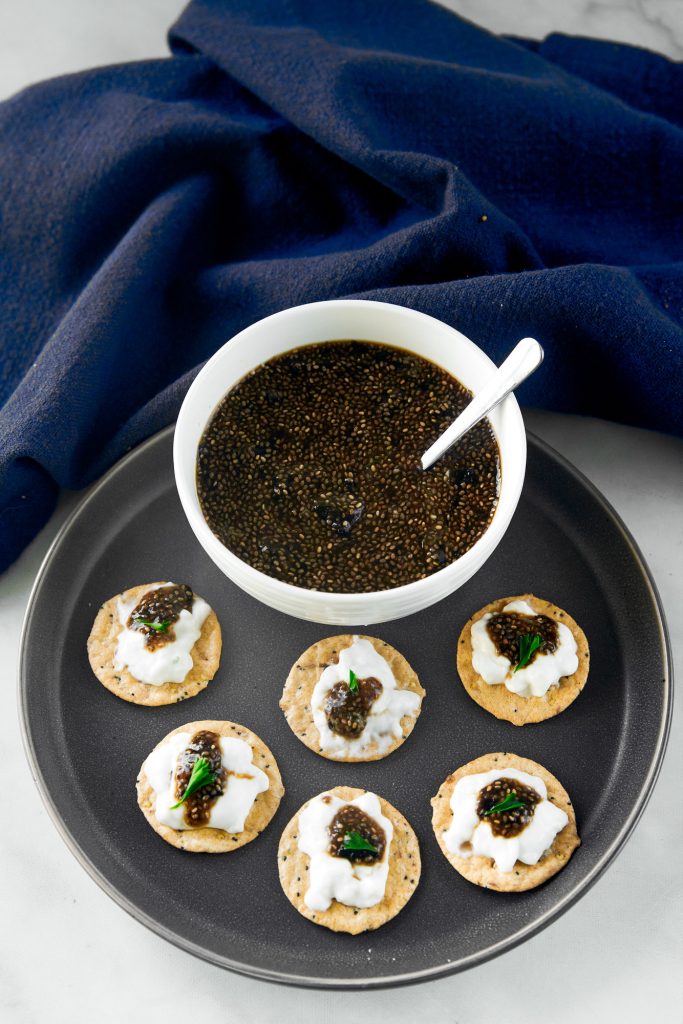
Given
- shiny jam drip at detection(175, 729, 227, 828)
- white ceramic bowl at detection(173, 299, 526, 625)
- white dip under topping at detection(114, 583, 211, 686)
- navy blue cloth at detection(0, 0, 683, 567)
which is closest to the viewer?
white ceramic bowl at detection(173, 299, 526, 625)

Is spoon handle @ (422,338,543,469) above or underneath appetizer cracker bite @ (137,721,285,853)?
above

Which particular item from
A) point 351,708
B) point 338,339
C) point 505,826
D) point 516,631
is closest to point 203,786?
point 351,708

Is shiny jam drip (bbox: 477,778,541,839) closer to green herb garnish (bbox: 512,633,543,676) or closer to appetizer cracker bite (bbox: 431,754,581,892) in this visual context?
appetizer cracker bite (bbox: 431,754,581,892)

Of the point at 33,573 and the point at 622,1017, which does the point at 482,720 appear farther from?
the point at 33,573

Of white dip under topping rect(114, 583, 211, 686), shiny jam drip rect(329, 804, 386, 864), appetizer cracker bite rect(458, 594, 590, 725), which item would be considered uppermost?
white dip under topping rect(114, 583, 211, 686)

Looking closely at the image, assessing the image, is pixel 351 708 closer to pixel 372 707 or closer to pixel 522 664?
pixel 372 707

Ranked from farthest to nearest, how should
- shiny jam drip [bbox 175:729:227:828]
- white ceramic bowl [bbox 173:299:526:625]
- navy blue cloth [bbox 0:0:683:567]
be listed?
navy blue cloth [bbox 0:0:683:567] < shiny jam drip [bbox 175:729:227:828] < white ceramic bowl [bbox 173:299:526:625]

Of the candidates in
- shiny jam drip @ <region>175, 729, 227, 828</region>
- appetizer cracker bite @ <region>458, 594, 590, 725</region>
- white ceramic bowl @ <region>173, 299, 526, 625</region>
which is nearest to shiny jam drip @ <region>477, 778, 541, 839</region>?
appetizer cracker bite @ <region>458, 594, 590, 725</region>
